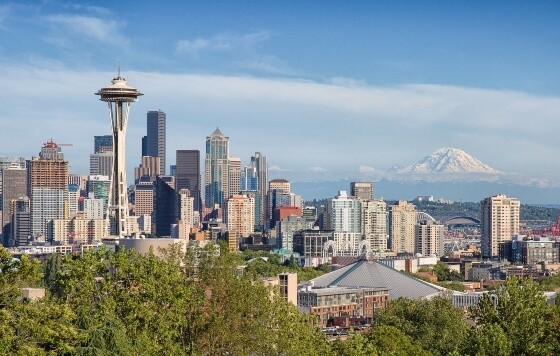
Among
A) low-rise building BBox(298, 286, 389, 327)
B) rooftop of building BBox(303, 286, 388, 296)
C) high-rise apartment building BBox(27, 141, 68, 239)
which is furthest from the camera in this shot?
high-rise apartment building BBox(27, 141, 68, 239)

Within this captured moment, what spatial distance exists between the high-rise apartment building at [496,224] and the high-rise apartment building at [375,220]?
513 inches

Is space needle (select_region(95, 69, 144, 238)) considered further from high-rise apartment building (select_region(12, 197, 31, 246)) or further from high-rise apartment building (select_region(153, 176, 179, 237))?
high-rise apartment building (select_region(153, 176, 179, 237))

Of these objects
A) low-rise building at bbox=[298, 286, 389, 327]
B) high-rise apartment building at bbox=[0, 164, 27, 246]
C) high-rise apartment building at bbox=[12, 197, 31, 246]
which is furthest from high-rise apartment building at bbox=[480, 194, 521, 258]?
low-rise building at bbox=[298, 286, 389, 327]

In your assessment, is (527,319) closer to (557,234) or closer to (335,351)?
(335,351)

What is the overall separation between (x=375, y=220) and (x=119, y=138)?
89.9 meters

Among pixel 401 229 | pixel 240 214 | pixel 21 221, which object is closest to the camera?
pixel 401 229

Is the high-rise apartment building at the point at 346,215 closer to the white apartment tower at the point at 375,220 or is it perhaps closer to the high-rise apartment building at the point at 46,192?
the white apartment tower at the point at 375,220

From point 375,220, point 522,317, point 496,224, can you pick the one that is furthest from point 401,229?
point 522,317

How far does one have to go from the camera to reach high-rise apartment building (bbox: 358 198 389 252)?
541 feet

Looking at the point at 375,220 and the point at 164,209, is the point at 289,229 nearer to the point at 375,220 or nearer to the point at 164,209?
the point at 375,220

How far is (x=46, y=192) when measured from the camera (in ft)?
586

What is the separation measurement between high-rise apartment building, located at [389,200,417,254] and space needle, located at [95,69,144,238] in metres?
83.2

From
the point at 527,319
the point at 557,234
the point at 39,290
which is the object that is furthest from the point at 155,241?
the point at 557,234

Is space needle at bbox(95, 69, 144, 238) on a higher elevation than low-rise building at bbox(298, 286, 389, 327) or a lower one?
higher
